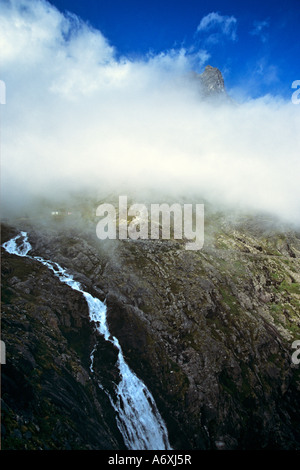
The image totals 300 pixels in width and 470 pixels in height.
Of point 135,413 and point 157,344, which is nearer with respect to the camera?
point 135,413

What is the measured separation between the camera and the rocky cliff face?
5525 cm

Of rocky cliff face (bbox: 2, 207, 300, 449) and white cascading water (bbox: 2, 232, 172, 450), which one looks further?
white cascading water (bbox: 2, 232, 172, 450)

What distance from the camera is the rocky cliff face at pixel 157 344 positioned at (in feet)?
181

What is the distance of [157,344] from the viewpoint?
3442 inches

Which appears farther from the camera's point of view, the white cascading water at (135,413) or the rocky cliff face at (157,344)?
the white cascading water at (135,413)

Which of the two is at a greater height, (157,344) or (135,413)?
(157,344)

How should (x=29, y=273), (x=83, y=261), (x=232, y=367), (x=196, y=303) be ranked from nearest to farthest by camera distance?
(x=232, y=367) → (x=29, y=273) → (x=196, y=303) → (x=83, y=261)
